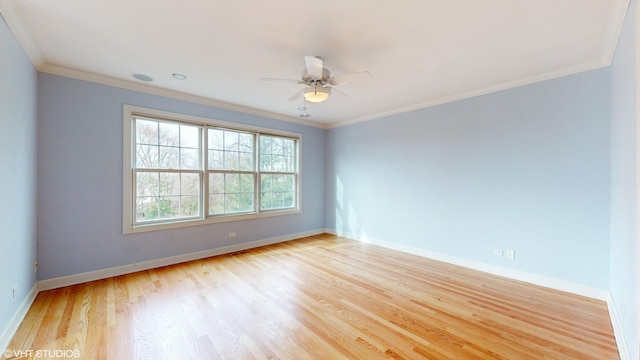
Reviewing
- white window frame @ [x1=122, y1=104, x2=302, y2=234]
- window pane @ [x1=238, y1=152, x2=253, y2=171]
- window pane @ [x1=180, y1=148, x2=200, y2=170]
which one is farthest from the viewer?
window pane @ [x1=238, y1=152, x2=253, y2=171]

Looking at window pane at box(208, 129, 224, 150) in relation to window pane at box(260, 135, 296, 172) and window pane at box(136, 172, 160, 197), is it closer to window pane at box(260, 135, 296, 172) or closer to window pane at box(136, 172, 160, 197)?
window pane at box(260, 135, 296, 172)

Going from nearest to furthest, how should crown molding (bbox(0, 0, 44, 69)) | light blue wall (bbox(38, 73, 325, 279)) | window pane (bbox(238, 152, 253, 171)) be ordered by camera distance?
crown molding (bbox(0, 0, 44, 69)) < light blue wall (bbox(38, 73, 325, 279)) < window pane (bbox(238, 152, 253, 171))

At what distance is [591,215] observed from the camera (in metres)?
2.82

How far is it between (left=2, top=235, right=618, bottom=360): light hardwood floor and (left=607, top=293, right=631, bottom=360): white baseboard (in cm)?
5

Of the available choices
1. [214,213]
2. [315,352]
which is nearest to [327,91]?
[315,352]

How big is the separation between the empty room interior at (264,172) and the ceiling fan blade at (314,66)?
0.03 m

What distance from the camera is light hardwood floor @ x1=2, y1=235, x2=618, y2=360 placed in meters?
1.93

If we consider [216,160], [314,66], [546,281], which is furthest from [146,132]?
[546,281]

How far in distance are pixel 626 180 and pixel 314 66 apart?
8.66ft

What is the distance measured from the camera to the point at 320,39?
→ 92.7 inches

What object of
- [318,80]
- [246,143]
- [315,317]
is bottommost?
[315,317]

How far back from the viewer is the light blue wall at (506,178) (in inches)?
112

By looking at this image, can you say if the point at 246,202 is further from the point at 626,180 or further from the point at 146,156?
the point at 626,180

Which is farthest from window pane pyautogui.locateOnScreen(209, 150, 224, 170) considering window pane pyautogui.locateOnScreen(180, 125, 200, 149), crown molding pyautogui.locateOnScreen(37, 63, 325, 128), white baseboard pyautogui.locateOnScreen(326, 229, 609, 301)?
white baseboard pyautogui.locateOnScreen(326, 229, 609, 301)
